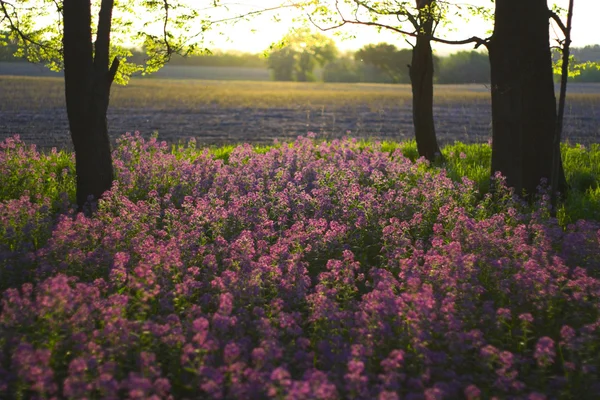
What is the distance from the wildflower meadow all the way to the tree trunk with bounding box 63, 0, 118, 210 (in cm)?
67

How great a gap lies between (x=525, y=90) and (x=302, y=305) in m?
5.89

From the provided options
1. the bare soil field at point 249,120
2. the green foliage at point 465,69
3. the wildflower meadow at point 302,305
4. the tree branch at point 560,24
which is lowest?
the wildflower meadow at point 302,305

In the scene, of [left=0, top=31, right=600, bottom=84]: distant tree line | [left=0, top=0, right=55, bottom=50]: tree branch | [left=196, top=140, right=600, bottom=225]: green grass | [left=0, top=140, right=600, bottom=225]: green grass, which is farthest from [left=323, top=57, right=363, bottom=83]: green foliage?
[left=0, top=0, right=55, bottom=50]: tree branch

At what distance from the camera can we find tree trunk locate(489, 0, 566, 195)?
34.0 feet

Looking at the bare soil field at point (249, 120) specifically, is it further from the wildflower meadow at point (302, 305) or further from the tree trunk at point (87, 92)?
the wildflower meadow at point (302, 305)

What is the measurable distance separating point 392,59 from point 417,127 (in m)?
78.1

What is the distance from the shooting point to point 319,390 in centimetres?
368

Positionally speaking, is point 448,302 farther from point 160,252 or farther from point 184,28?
point 184,28

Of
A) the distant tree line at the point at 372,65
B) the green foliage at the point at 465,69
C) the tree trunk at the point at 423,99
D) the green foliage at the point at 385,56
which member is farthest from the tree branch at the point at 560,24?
the green foliage at the point at 465,69

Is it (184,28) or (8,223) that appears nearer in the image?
(8,223)

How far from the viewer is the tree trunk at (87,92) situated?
9.93m

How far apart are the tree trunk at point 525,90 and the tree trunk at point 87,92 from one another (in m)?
6.01

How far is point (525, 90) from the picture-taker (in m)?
10.5

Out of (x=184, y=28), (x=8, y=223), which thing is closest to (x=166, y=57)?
(x=184, y=28)
